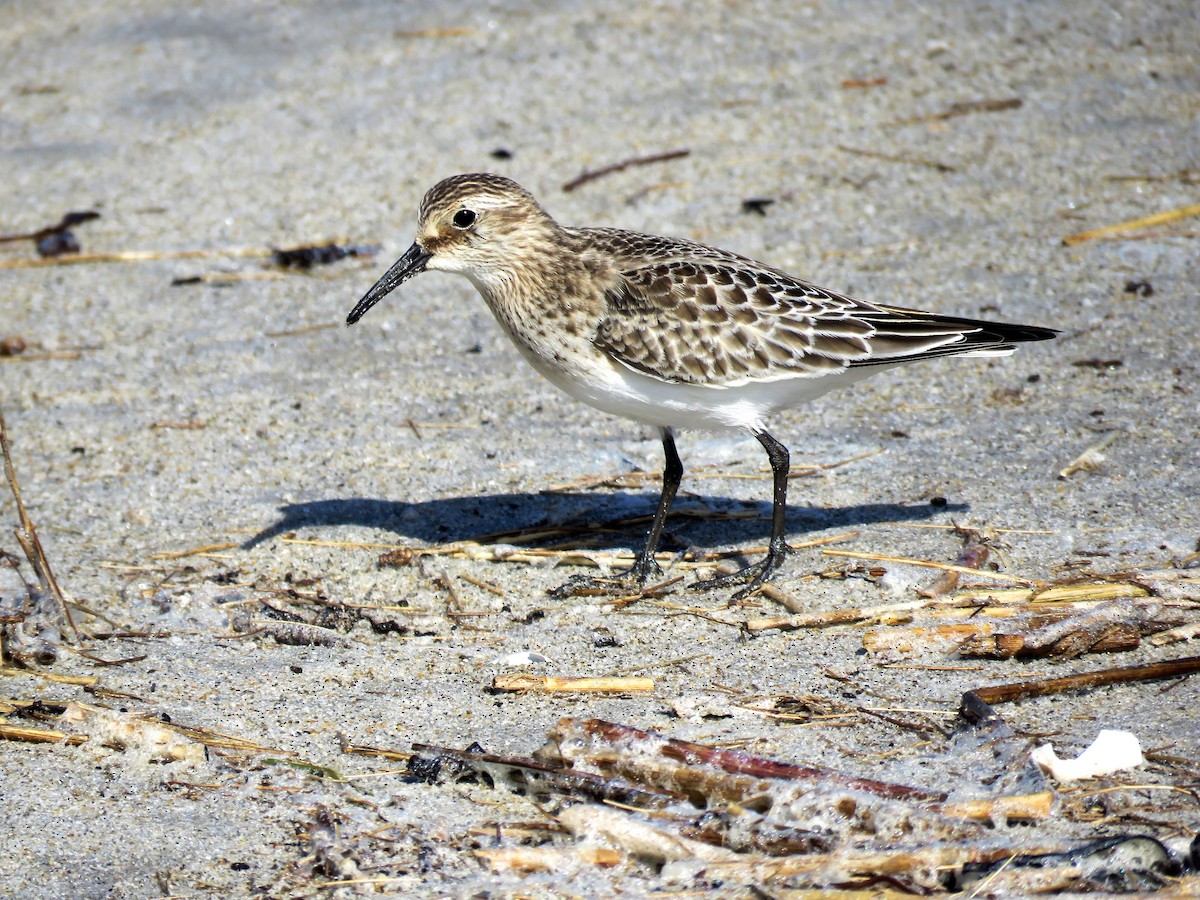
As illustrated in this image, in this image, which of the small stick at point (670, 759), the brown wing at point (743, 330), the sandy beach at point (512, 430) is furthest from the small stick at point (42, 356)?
the small stick at point (670, 759)

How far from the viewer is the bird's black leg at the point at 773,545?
16.6 feet

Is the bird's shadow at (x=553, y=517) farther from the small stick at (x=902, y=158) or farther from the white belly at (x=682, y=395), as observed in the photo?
the small stick at (x=902, y=158)

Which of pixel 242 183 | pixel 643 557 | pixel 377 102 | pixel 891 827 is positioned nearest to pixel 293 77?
pixel 377 102

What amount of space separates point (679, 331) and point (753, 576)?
36.4 inches

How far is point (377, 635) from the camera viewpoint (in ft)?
15.9

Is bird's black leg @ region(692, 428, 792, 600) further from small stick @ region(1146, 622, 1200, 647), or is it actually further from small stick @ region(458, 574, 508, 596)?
small stick @ region(1146, 622, 1200, 647)

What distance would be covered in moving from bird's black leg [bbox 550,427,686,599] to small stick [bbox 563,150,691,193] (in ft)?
9.73

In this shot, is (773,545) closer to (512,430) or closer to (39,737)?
(512,430)

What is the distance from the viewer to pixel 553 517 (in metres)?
5.74

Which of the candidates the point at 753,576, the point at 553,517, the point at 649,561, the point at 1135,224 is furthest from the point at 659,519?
the point at 1135,224

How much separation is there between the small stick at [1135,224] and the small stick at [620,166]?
7.44ft

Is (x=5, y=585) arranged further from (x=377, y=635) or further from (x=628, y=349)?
(x=628, y=349)

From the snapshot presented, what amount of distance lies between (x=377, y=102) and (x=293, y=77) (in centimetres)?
68

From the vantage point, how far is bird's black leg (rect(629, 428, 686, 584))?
528cm
